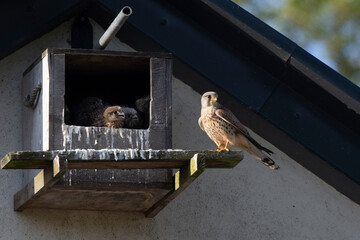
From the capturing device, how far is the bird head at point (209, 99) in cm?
620

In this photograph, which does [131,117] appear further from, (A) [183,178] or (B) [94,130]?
(A) [183,178]

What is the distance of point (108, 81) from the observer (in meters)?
6.86

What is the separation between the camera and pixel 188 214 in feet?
20.8

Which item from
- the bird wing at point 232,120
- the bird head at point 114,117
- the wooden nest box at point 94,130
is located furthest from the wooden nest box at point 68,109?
the bird wing at point 232,120

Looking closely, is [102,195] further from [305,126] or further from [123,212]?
[305,126]

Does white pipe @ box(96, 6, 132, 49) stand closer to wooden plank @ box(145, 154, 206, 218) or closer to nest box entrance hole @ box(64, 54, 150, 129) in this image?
nest box entrance hole @ box(64, 54, 150, 129)

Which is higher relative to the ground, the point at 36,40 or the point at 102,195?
the point at 36,40

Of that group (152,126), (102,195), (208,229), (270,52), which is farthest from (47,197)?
(270,52)

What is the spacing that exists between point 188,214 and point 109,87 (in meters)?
1.14

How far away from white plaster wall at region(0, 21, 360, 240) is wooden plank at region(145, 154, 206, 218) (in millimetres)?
195

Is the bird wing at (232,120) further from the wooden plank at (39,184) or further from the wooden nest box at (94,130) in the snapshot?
the wooden plank at (39,184)

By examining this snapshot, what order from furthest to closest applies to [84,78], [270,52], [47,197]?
[84,78] → [270,52] → [47,197]

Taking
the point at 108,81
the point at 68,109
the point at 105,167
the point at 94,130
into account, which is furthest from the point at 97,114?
the point at 105,167

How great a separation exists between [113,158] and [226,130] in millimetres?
1067
